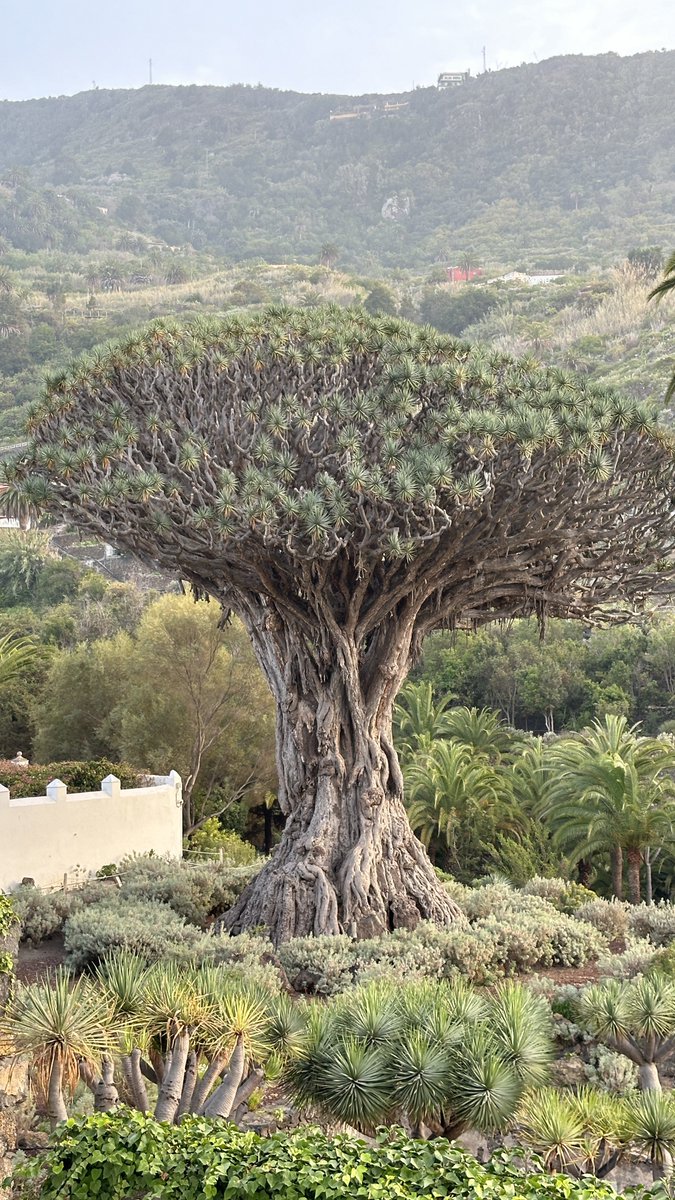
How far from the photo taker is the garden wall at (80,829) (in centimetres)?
1858

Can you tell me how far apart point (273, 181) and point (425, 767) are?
9744 cm

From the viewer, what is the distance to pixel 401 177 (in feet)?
352

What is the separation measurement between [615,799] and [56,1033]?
17.1 meters

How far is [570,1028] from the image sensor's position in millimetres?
12688

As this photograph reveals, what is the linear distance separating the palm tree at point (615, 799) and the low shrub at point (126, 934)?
10.7m

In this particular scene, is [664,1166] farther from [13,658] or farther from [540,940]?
[13,658]

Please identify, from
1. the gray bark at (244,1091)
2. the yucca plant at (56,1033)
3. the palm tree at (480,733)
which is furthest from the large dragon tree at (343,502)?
the palm tree at (480,733)

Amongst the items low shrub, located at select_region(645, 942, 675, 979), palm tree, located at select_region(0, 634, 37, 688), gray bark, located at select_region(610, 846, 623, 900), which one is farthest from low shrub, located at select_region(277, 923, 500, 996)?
palm tree, located at select_region(0, 634, 37, 688)

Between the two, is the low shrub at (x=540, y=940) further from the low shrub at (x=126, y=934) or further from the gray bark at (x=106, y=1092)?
the gray bark at (x=106, y=1092)

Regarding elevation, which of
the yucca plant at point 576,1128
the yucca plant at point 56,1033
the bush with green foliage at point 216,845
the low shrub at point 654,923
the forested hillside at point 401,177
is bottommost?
the bush with green foliage at point 216,845

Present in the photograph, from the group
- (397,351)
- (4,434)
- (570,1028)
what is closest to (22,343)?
(4,434)

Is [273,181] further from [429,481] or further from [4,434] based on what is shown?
[429,481]

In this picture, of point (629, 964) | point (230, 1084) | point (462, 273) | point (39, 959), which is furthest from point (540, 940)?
point (462, 273)

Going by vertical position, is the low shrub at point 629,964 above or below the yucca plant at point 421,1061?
below
